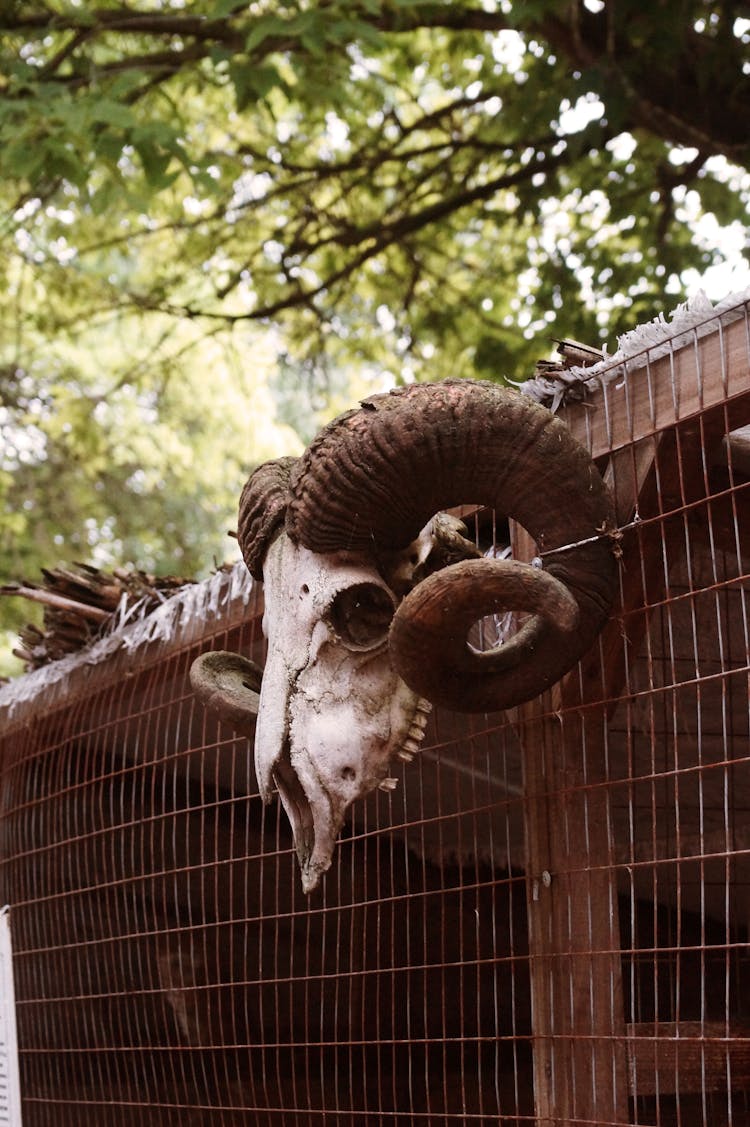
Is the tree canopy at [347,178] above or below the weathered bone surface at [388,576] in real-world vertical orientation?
above

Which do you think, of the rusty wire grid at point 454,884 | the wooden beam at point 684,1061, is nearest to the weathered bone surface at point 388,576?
the rusty wire grid at point 454,884

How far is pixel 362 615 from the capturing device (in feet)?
11.6

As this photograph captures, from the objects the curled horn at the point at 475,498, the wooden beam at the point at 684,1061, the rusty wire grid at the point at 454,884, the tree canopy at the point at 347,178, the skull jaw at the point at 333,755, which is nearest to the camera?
the curled horn at the point at 475,498

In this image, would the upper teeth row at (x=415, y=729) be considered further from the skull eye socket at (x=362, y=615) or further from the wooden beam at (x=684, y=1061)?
the wooden beam at (x=684, y=1061)

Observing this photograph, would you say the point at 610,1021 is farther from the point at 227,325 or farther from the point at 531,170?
the point at 227,325

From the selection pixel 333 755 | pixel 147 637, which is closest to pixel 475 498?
pixel 333 755

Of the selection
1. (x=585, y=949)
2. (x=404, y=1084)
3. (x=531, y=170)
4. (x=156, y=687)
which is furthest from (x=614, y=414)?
(x=531, y=170)

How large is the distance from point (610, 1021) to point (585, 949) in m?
0.19

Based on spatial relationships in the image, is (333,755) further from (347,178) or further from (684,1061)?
(347,178)

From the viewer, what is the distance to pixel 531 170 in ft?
30.8

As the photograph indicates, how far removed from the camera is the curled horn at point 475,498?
322 cm

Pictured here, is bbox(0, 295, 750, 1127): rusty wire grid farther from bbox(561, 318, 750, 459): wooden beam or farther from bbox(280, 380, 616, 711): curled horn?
bbox(280, 380, 616, 711): curled horn

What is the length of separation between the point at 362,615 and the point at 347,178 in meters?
7.71

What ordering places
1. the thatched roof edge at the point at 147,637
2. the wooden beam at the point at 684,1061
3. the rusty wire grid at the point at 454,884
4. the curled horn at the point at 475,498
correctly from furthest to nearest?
1. the thatched roof edge at the point at 147,637
2. the wooden beam at the point at 684,1061
3. the rusty wire grid at the point at 454,884
4. the curled horn at the point at 475,498
